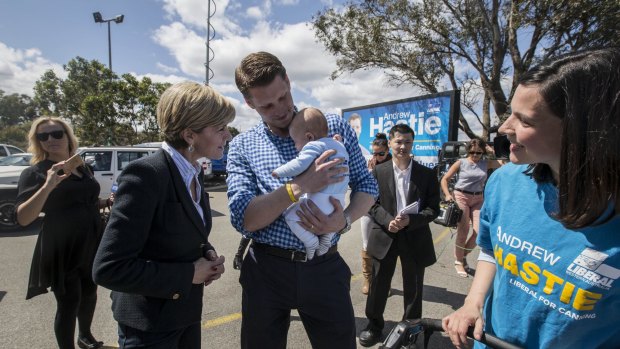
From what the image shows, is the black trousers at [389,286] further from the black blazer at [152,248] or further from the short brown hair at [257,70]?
the short brown hair at [257,70]

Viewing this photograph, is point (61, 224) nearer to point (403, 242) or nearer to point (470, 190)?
point (403, 242)

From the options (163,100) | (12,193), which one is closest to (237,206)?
(163,100)

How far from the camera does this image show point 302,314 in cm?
169

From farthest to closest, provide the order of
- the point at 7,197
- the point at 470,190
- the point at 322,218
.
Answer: the point at 7,197 < the point at 470,190 < the point at 322,218

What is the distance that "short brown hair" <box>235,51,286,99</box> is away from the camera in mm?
1577

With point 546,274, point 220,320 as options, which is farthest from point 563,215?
point 220,320

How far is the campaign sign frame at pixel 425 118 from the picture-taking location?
895cm

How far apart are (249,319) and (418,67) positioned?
51.7ft

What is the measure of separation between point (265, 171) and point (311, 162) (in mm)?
284

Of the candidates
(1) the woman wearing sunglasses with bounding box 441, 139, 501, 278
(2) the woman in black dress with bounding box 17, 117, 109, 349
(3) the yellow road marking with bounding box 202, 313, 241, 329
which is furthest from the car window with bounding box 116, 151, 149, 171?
(1) the woman wearing sunglasses with bounding box 441, 139, 501, 278

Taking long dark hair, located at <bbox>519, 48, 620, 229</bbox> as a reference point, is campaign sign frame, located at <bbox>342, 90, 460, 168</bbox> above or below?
above

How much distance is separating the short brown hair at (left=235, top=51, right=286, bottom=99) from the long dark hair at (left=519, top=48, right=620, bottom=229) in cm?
109

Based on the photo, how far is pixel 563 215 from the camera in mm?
1062

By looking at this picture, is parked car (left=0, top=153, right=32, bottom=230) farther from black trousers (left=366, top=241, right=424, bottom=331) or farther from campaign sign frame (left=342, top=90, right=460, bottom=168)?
campaign sign frame (left=342, top=90, right=460, bottom=168)
